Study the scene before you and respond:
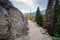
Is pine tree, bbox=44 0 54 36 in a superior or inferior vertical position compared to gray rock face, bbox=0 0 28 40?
inferior

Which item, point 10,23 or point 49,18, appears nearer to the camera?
point 10,23

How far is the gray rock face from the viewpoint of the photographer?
1125 centimetres

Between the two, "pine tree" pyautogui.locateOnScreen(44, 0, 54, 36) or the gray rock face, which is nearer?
the gray rock face

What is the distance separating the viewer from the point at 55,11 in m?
36.8

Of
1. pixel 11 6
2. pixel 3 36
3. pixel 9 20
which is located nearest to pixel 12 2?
pixel 11 6

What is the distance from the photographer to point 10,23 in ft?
38.5

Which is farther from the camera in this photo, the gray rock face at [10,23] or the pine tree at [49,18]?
the pine tree at [49,18]

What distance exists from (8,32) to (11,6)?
1782 mm

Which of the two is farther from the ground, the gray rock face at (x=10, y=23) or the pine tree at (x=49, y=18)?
the gray rock face at (x=10, y=23)

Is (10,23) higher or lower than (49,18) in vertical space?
higher

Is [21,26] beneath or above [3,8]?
beneath

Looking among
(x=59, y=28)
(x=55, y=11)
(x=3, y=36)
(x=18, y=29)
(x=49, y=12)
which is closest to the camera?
(x=3, y=36)

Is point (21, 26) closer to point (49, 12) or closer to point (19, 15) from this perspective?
point (19, 15)

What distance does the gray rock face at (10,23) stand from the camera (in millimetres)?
11250
